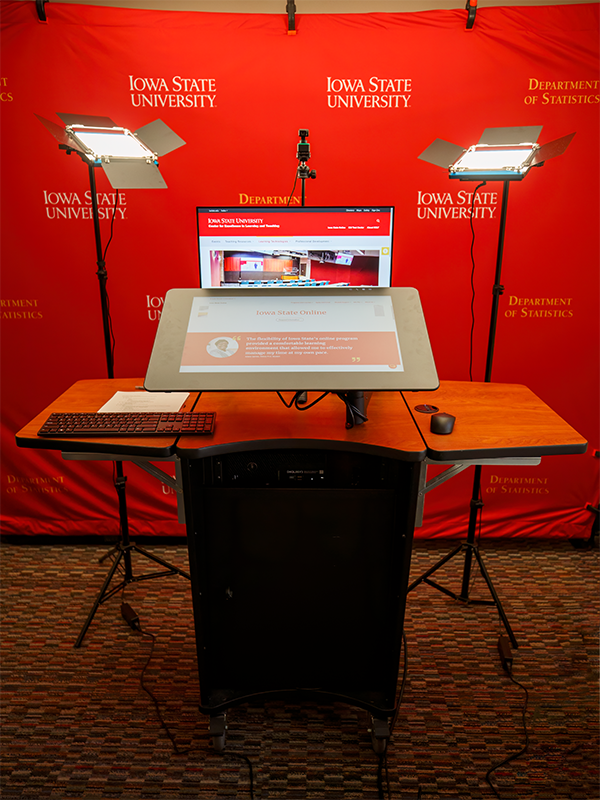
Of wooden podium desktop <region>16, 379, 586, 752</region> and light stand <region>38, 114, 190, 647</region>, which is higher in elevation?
light stand <region>38, 114, 190, 647</region>

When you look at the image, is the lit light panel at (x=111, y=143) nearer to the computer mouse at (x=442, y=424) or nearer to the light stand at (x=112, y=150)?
the light stand at (x=112, y=150)

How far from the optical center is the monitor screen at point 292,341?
1361mm

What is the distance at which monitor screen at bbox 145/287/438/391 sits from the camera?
1.36 metres

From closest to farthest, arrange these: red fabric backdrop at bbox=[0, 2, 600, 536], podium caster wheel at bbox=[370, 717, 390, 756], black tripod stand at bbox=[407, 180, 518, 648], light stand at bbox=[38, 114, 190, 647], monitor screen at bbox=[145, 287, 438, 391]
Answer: monitor screen at bbox=[145, 287, 438, 391] → podium caster wheel at bbox=[370, 717, 390, 756] → light stand at bbox=[38, 114, 190, 647] → black tripod stand at bbox=[407, 180, 518, 648] → red fabric backdrop at bbox=[0, 2, 600, 536]

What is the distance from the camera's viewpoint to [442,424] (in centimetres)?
148

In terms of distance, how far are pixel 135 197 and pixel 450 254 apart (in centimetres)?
159

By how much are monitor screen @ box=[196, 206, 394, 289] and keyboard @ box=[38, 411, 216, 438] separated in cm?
61

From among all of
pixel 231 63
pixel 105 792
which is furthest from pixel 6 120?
pixel 105 792

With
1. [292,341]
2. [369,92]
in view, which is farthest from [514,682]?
[369,92]

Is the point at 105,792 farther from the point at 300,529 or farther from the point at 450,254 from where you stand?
the point at 450,254

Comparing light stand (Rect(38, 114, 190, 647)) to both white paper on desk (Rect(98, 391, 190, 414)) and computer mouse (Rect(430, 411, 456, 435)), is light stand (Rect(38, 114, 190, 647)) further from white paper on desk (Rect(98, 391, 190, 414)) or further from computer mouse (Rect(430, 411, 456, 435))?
computer mouse (Rect(430, 411, 456, 435))

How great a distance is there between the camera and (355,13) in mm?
2318

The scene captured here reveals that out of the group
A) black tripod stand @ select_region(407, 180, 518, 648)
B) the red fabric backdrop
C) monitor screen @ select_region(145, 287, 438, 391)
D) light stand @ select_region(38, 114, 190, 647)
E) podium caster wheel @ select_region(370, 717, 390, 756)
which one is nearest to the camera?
monitor screen @ select_region(145, 287, 438, 391)

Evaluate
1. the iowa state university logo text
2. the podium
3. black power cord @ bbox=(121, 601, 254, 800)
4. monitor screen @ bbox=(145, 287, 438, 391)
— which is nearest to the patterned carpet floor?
black power cord @ bbox=(121, 601, 254, 800)
